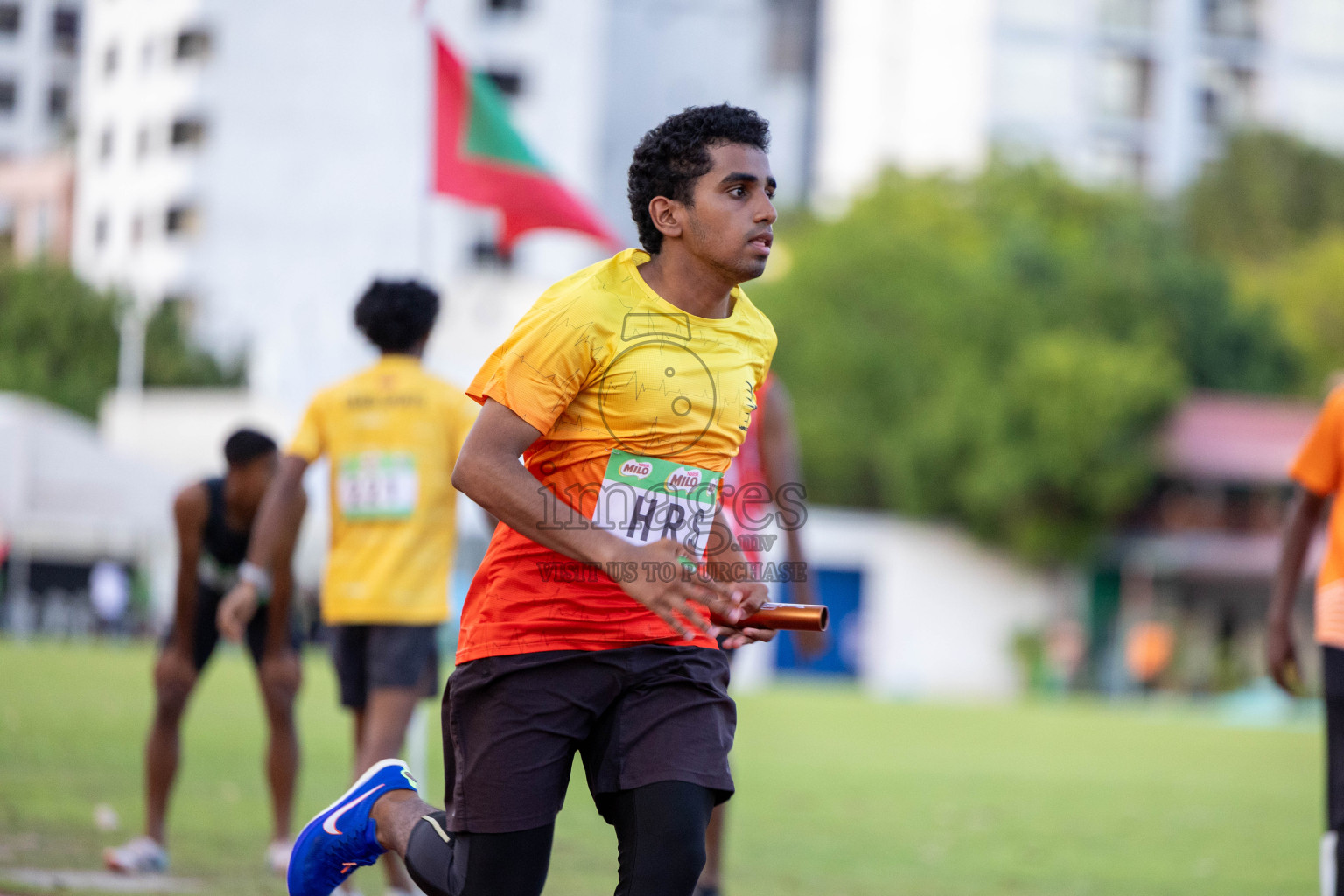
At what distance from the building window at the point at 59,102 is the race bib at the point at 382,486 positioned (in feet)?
250

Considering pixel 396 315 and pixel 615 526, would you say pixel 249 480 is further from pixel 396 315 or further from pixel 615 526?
pixel 615 526

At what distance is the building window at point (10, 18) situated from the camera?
75250 millimetres

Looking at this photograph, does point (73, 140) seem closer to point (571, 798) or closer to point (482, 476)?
point (571, 798)

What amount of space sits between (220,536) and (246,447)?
0.40m

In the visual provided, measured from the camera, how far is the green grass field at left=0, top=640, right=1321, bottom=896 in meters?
8.27

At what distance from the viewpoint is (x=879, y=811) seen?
11484 mm

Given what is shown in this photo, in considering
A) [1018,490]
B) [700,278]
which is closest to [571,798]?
[700,278]

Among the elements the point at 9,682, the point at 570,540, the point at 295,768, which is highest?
the point at 570,540

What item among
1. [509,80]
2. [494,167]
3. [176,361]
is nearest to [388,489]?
[494,167]

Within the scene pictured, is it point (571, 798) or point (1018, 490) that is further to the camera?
point (1018, 490)

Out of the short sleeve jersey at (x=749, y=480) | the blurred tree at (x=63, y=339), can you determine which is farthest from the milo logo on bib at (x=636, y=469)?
the blurred tree at (x=63, y=339)

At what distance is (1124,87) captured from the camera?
82.1 m

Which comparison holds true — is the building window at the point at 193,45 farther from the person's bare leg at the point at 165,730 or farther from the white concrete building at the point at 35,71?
the person's bare leg at the point at 165,730

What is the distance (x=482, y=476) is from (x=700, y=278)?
76 cm
